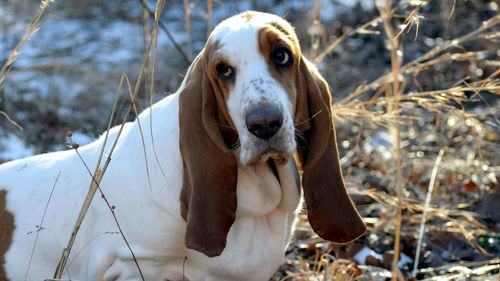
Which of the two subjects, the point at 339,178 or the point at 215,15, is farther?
the point at 215,15

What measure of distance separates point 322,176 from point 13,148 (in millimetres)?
3557

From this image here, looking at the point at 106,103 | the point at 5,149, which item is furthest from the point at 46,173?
the point at 106,103

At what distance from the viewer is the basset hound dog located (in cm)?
245

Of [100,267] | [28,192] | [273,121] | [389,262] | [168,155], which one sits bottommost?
→ [389,262]

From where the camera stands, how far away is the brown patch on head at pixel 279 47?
2441 mm

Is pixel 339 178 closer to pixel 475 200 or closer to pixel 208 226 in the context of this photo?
pixel 208 226

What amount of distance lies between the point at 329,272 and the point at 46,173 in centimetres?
144

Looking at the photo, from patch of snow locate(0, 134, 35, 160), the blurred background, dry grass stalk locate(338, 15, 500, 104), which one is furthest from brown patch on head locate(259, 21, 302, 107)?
patch of snow locate(0, 134, 35, 160)

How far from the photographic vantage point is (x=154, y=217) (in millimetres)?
2643

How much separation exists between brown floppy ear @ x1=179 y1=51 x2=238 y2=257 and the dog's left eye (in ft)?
0.88

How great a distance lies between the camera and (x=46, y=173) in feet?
9.71

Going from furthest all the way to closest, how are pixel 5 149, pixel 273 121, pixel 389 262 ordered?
pixel 5 149
pixel 389 262
pixel 273 121

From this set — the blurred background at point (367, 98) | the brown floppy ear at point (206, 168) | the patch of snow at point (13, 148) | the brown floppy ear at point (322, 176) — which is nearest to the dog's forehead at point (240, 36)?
the brown floppy ear at point (206, 168)

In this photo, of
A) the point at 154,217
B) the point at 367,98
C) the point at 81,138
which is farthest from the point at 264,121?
the point at 367,98
